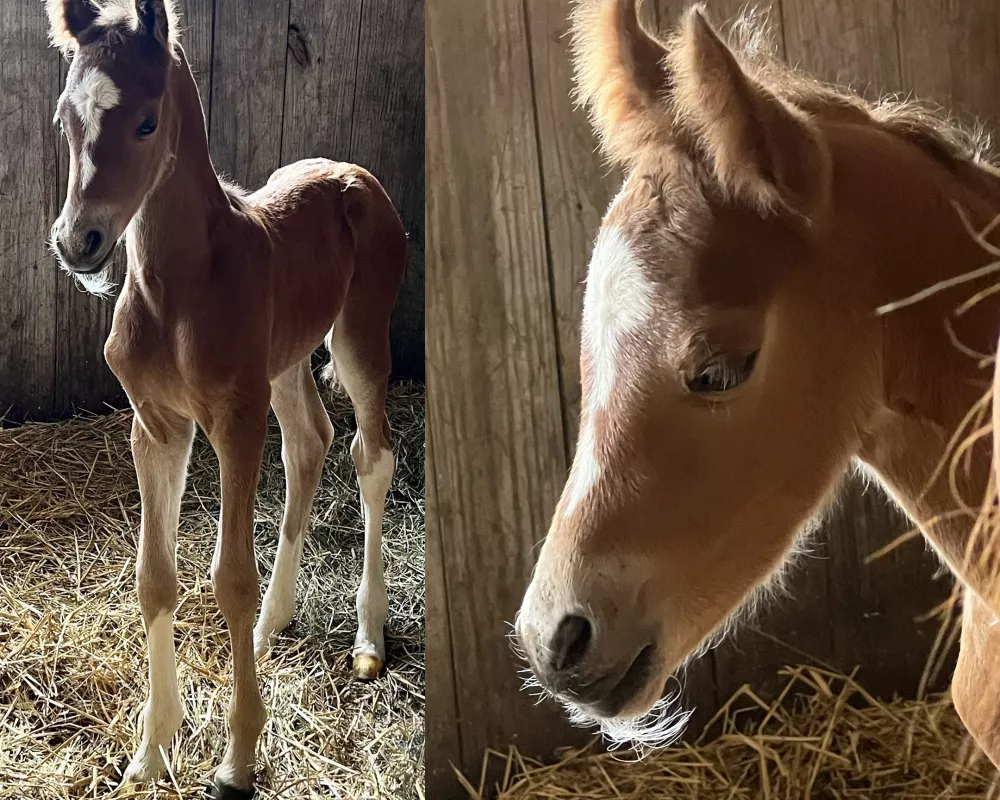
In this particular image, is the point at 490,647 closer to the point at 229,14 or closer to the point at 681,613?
the point at 681,613

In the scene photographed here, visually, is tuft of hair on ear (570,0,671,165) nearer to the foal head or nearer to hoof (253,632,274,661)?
the foal head

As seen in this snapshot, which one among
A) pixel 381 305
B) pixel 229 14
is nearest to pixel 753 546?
pixel 381 305

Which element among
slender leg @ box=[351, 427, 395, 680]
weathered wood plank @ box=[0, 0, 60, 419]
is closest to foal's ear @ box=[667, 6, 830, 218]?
slender leg @ box=[351, 427, 395, 680]

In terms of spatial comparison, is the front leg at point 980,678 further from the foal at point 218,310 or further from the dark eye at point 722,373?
the foal at point 218,310

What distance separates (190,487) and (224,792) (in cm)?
43

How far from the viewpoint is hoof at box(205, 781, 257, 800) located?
1.05 metres

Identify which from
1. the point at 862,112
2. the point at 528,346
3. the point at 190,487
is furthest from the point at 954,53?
Result: the point at 190,487

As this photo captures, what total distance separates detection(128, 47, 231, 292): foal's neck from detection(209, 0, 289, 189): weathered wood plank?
0.06m

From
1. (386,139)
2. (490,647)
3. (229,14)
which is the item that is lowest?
(490,647)

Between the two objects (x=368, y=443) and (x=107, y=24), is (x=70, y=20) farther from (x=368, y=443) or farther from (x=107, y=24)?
(x=368, y=443)

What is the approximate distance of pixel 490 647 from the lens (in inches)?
53.6

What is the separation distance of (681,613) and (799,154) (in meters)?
0.40

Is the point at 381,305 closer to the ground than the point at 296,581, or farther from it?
farther from it

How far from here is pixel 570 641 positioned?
656 mm
